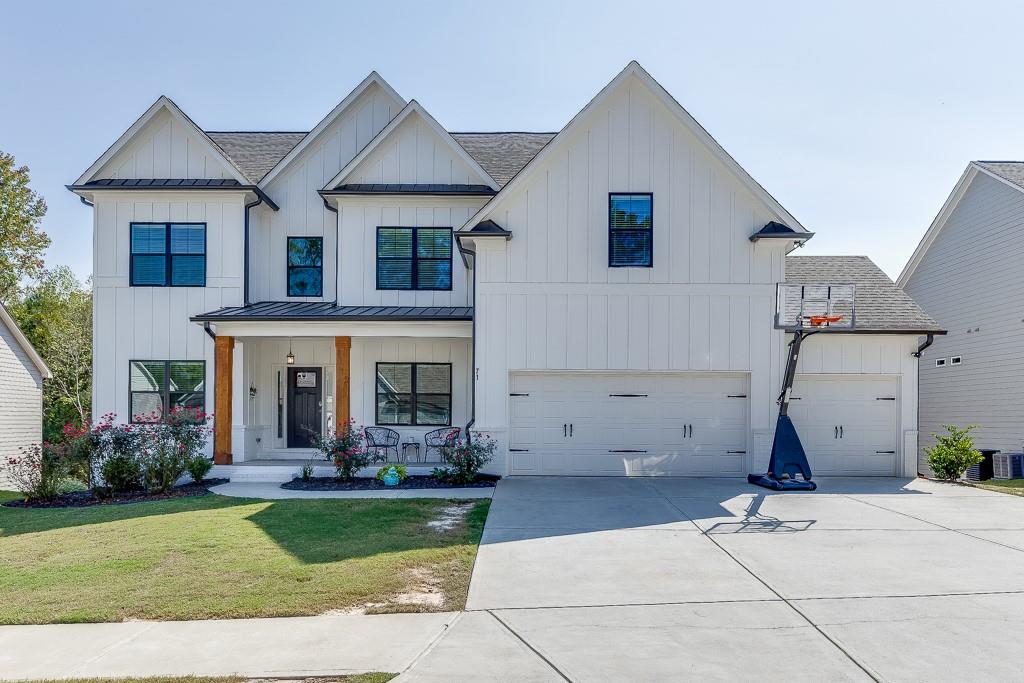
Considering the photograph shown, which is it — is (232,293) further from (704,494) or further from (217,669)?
(217,669)

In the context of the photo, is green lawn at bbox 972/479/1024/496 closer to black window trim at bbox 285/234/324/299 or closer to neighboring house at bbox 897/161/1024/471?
neighboring house at bbox 897/161/1024/471

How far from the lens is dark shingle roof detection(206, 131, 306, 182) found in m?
17.6

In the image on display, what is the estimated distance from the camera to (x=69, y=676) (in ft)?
15.8

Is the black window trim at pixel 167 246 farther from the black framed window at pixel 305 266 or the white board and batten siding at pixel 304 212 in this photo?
the black framed window at pixel 305 266

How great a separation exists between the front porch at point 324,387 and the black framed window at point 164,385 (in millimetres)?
778

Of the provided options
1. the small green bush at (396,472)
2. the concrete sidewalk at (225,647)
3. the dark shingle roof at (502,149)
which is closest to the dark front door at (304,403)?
A: the small green bush at (396,472)

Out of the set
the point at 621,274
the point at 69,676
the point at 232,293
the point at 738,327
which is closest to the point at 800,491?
the point at 738,327

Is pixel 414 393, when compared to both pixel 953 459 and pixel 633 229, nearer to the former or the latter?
pixel 633 229

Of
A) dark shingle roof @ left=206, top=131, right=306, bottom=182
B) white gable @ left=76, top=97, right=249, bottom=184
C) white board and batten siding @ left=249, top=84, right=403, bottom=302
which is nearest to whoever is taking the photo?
white gable @ left=76, top=97, right=249, bottom=184

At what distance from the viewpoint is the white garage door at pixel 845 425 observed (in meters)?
14.7

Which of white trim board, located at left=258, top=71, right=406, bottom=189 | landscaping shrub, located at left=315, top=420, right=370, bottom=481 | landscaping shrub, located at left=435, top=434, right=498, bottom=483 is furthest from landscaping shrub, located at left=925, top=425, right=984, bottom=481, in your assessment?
white trim board, located at left=258, top=71, right=406, bottom=189

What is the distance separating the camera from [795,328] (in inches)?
510

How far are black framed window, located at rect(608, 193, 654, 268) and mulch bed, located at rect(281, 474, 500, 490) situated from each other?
192 inches

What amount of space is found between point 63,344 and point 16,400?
1043cm
